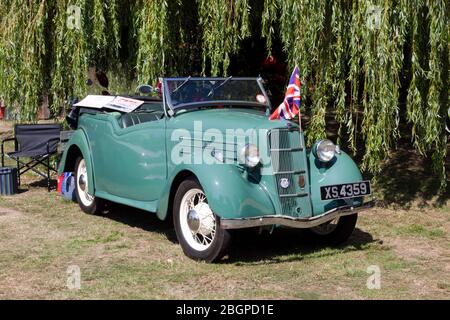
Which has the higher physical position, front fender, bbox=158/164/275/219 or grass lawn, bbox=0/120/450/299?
front fender, bbox=158/164/275/219

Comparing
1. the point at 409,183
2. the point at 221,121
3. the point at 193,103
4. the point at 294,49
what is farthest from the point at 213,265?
the point at 409,183

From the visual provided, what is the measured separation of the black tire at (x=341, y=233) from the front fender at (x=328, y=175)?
1.10 feet

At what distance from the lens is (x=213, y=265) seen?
574 centimetres

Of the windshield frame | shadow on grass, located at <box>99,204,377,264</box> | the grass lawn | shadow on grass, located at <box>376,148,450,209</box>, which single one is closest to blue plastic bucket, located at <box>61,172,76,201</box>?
the grass lawn

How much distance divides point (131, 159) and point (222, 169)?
1.58 metres

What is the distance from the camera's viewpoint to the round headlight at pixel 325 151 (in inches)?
247

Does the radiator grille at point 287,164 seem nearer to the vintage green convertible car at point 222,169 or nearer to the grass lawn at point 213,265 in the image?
the vintage green convertible car at point 222,169

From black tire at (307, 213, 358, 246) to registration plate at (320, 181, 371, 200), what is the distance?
378mm

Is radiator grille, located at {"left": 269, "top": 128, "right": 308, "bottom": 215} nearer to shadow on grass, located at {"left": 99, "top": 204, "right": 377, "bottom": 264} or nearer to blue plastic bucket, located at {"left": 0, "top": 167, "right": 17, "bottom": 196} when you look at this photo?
shadow on grass, located at {"left": 99, "top": 204, "right": 377, "bottom": 264}

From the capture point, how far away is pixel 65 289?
5102mm

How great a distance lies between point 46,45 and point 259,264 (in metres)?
5.61

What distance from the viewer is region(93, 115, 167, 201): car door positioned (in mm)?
6566
